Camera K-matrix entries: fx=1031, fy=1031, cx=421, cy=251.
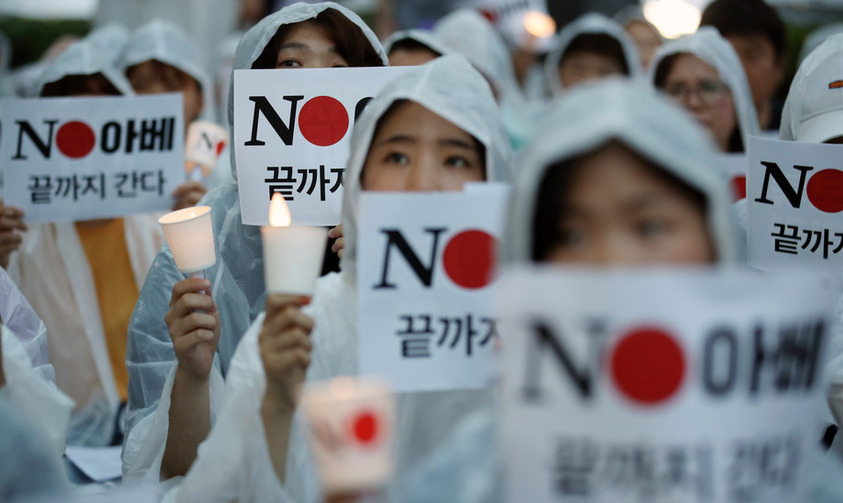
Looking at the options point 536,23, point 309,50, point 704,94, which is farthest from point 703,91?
point 536,23

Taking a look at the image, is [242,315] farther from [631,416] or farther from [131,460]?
[631,416]

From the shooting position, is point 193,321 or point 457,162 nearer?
point 457,162

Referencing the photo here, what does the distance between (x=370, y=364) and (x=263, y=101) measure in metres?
1.33

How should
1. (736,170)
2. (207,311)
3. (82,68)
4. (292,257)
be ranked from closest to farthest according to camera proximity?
(292,257) → (207,311) → (736,170) → (82,68)

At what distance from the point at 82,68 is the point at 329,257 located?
2002 millimetres

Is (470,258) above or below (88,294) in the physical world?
above

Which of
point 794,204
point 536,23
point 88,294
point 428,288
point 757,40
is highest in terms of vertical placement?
point 536,23

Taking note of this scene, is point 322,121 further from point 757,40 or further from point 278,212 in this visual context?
point 757,40

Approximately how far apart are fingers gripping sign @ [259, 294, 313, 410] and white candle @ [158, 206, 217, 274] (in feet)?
1.63

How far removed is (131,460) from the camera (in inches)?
118

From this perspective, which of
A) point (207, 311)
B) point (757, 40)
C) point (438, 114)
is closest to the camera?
point (438, 114)

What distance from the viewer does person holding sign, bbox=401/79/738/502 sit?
165 centimetres

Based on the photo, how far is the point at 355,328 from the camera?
242 centimetres

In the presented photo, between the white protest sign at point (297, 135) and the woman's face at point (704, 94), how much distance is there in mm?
1799
